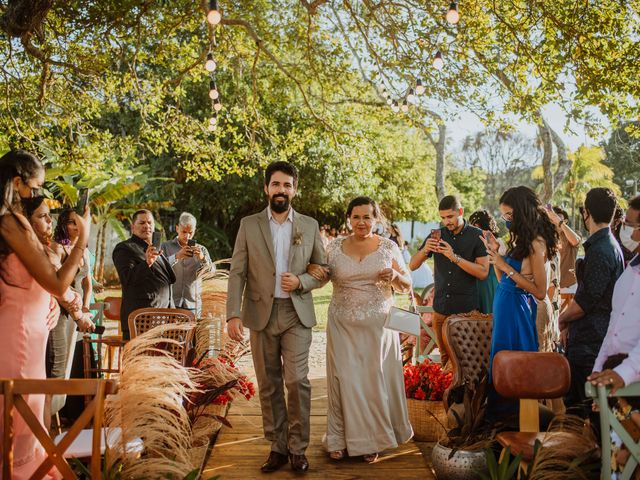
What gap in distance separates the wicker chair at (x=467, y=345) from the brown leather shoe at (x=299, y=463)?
1204mm

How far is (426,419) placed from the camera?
5.52 m

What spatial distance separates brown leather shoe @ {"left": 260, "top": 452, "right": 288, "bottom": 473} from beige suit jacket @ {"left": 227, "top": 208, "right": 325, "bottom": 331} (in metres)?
0.96

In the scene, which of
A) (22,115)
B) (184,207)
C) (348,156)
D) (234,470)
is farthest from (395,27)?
(184,207)

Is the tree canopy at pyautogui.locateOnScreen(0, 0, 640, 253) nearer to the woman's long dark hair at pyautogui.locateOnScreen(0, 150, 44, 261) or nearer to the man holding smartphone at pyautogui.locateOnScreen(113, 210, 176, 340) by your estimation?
the man holding smartphone at pyautogui.locateOnScreen(113, 210, 176, 340)

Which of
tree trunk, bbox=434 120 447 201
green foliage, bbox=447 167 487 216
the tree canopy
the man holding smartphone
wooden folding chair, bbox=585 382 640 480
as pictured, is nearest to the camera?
wooden folding chair, bbox=585 382 640 480

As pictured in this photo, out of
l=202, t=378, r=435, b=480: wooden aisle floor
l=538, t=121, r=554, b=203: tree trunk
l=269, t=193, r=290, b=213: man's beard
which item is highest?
l=538, t=121, r=554, b=203: tree trunk

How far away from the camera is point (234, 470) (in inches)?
187

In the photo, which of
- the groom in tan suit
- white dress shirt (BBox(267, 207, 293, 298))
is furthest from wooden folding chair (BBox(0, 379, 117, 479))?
white dress shirt (BBox(267, 207, 293, 298))

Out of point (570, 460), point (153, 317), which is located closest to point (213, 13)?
point (153, 317)

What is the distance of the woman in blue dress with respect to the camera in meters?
4.60

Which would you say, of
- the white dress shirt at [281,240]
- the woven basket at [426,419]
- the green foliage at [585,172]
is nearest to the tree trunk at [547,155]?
the woven basket at [426,419]

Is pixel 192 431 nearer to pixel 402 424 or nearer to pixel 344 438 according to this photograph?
pixel 344 438

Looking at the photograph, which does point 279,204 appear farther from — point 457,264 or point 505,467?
point 505,467

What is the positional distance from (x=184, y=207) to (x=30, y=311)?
21.2 metres
